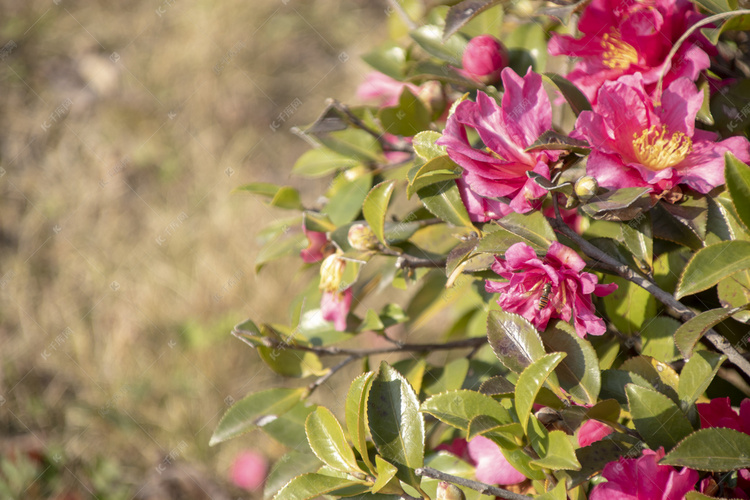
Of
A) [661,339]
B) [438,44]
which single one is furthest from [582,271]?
[438,44]

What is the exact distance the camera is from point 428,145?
28.9 inches

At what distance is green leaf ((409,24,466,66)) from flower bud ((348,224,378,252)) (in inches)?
13.0

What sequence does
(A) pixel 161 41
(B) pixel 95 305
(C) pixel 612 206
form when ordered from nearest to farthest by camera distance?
(C) pixel 612 206, (B) pixel 95 305, (A) pixel 161 41

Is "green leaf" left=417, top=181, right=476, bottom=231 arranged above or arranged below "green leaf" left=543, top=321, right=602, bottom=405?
above

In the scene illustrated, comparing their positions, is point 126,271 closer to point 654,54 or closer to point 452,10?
point 452,10

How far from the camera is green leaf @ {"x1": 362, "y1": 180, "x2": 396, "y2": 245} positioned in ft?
2.57

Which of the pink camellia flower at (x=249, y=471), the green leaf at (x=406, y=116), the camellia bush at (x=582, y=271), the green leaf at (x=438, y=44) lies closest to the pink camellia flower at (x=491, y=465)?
the camellia bush at (x=582, y=271)

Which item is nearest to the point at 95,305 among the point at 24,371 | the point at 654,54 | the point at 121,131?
the point at 24,371

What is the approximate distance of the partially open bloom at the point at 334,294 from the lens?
2.84 feet

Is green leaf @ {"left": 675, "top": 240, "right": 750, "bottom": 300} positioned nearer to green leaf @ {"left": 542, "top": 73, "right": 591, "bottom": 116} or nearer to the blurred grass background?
green leaf @ {"left": 542, "top": 73, "right": 591, "bottom": 116}

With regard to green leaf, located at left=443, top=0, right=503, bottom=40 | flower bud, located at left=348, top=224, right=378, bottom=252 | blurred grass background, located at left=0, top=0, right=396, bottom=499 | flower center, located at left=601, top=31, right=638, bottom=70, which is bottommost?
blurred grass background, located at left=0, top=0, right=396, bottom=499

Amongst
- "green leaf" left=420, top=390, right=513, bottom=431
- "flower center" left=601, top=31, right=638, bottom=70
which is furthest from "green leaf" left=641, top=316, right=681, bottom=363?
"flower center" left=601, top=31, right=638, bottom=70

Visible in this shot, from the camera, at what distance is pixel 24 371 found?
2.47m

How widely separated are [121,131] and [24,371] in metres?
1.24
